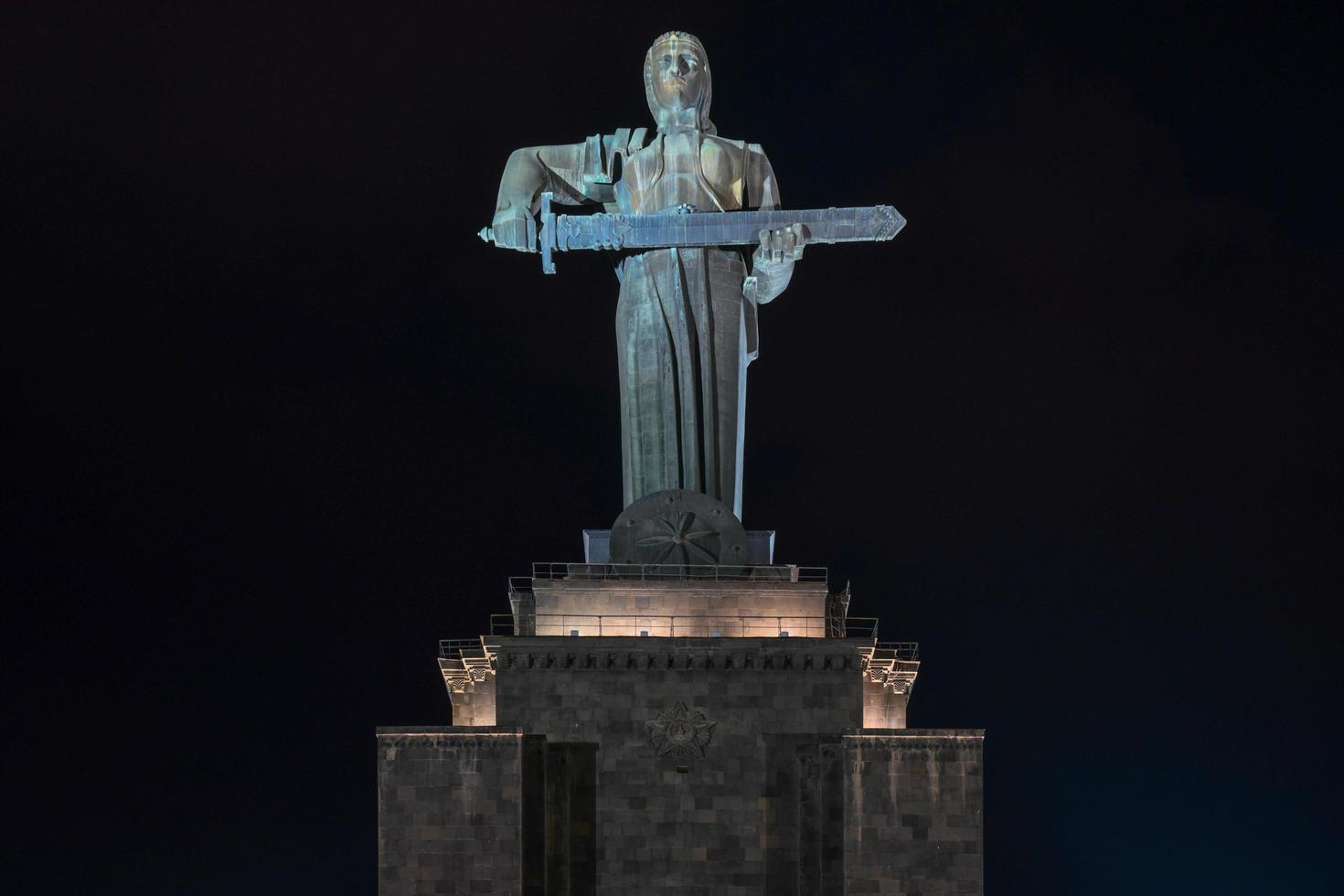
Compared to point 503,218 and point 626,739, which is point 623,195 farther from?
point 626,739

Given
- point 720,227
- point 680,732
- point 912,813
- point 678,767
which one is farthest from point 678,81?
point 912,813

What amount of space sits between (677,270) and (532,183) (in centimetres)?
478

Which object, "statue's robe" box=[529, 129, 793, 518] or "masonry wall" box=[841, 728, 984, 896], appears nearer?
"masonry wall" box=[841, 728, 984, 896]

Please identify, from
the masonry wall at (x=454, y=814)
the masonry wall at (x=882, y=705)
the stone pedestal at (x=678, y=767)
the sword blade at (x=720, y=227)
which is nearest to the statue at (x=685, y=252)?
the sword blade at (x=720, y=227)

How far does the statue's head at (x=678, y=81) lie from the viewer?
71688mm

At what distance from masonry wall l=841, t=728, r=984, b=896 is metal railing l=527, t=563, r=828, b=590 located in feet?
19.1

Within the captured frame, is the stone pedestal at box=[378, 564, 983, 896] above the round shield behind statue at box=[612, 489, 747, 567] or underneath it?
underneath

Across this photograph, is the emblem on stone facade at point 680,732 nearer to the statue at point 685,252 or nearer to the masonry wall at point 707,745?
the masonry wall at point 707,745

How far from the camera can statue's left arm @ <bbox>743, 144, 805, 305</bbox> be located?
6975cm

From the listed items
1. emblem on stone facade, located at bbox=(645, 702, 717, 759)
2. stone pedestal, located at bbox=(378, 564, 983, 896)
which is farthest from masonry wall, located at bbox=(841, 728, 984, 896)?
emblem on stone facade, located at bbox=(645, 702, 717, 759)

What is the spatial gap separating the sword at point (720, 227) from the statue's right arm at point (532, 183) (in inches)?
Result: 81.7

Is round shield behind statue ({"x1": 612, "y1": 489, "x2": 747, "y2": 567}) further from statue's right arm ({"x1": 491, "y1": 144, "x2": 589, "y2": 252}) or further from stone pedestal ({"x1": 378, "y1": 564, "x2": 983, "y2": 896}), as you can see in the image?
statue's right arm ({"x1": 491, "y1": 144, "x2": 589, "y2": 252})

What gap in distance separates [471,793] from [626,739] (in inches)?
160

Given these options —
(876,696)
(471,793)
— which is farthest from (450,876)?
(876,696)
